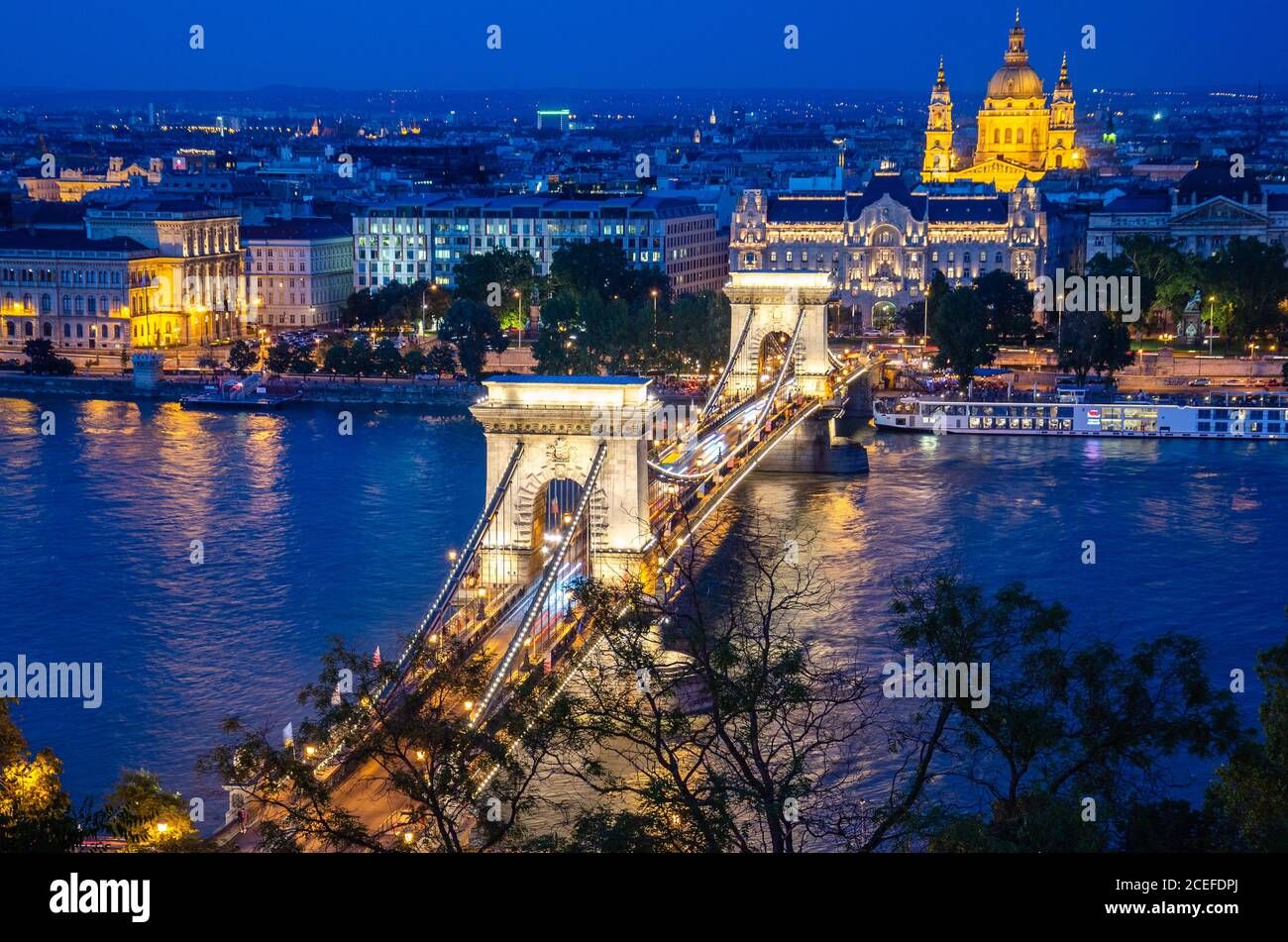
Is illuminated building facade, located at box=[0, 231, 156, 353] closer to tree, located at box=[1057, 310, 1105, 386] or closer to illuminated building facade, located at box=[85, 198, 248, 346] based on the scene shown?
illuminated building facade, located at box=[85, 198, 248, 346]

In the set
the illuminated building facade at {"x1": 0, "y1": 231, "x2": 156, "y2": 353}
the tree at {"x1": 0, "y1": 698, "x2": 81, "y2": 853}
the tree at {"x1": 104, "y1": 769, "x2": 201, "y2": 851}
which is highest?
the illuminated building facade at {"x1": 0, "y1": 231, "x2": 156, "y2": 353}

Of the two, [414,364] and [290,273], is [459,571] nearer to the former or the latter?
[414,364]

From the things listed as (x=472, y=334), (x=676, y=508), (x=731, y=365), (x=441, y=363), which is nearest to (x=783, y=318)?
(x=731, y=365)

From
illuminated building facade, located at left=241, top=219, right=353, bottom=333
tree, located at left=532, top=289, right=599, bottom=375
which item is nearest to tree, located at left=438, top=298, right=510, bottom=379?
tree, located at left=532, top=289, right=599, bottom=375

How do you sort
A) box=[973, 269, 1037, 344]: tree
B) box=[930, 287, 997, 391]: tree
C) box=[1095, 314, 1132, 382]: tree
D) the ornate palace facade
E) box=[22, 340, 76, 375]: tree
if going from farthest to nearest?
the ornate palace facade, box=[973, 269, 1037, 344]: tree, box=[22, 340, 76, 375]: tree, box=[930, 287, 997, 391]: tree, box=[1095, 314, 1132, 382]: tree
